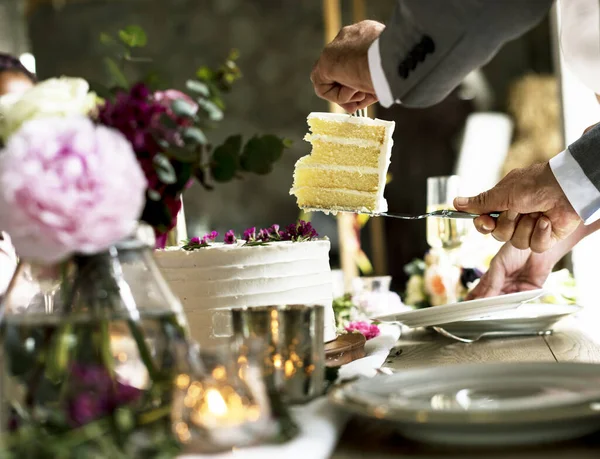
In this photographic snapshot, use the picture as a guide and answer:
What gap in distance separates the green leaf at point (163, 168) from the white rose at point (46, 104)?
4.0 inches

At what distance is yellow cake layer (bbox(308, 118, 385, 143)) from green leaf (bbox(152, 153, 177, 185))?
2.56 ft

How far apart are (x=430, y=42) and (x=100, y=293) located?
0.77 m

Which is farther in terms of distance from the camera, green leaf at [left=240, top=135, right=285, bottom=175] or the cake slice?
the cake slice

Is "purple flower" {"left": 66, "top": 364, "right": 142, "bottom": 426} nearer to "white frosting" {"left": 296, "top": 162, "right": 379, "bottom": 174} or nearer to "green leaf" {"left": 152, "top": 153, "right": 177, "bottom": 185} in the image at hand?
"green leaf" {"left": 152, "top": 153, "right": 177, "bottom": 185}

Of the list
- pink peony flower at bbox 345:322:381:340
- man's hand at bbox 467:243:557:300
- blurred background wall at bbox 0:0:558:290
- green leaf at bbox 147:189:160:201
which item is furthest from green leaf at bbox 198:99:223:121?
blurred background wall at bbox 0:0:558:290

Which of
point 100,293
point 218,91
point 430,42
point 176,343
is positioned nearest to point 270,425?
point 176,343

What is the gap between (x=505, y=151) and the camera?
19.6ft

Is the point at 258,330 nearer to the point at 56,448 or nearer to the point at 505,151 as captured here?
the point at 56,448

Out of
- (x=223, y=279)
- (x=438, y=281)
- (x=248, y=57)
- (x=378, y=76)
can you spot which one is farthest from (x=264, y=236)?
(x=248, y=57)

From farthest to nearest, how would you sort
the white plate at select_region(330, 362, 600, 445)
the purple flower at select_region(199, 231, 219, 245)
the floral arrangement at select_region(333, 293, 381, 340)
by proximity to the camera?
the floral arrangement at select_region(333, 293, 381, 340) → the purple flower at select_region(199, 231, 219, 245) → the white plate at select_region(330, 362, 600, 445)

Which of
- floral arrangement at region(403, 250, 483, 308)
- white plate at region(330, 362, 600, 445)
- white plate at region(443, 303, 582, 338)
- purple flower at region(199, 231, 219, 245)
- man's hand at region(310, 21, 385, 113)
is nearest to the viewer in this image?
white plate at region(330, 362, 600, 445)

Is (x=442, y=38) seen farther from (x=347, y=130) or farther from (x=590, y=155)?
(x=590, y=155)

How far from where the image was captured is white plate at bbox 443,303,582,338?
1823 millimetres

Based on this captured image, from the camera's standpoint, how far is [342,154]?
5.61 ft
